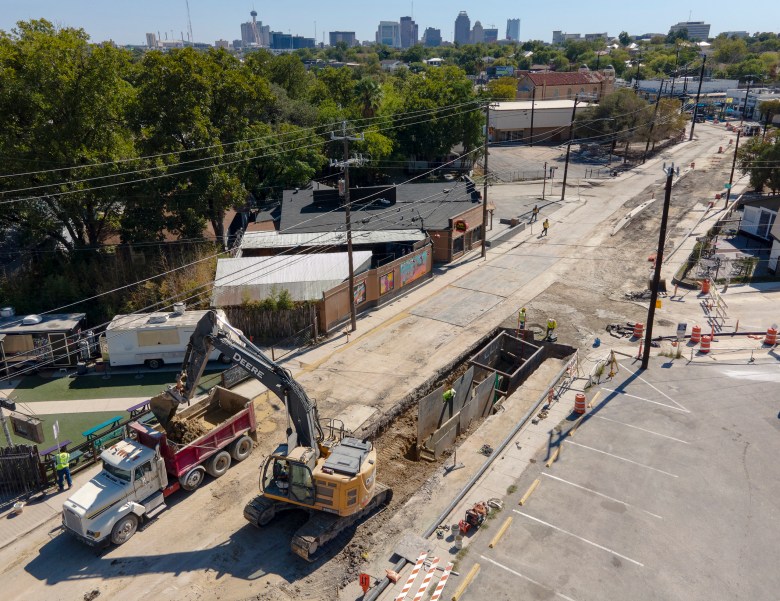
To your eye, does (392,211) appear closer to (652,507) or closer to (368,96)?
(652,507)

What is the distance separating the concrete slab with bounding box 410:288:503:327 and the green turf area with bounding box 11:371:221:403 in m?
12.9

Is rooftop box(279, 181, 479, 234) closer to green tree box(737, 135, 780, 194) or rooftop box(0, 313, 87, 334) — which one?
rooftop box(0, 313, 87, 334)

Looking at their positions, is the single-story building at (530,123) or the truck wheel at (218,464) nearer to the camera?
the truck wheel at (218,464)

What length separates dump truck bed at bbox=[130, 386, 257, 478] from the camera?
19.0m

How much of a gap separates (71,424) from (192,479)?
799 cm

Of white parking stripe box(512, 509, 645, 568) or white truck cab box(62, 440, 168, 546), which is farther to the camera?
white truck cab box(62, 440, 168, 546)

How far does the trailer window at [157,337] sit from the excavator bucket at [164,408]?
8220 mm

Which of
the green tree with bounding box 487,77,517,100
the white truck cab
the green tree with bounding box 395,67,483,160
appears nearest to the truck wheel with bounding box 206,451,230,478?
the white truck cab

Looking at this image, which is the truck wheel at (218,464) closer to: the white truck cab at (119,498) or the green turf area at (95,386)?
the white truck cab at (119,498)

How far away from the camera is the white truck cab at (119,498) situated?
17125 millimetres

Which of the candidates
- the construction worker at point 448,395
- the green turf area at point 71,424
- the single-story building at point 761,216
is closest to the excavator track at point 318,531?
the construction worker at point 448,395

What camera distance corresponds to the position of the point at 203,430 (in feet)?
67.8

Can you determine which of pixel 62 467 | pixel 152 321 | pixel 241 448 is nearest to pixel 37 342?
pixel 152 321

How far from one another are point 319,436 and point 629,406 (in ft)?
44.6
